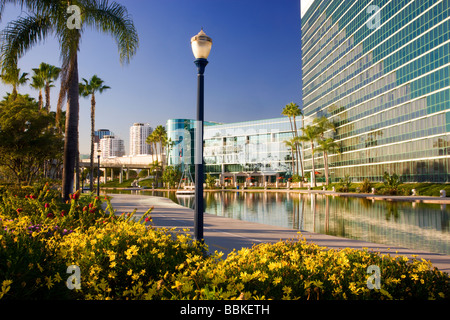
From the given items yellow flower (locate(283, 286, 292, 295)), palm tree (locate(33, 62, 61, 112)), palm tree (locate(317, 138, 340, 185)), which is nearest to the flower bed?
yellow flower (locate(283, 286, 292, 295))

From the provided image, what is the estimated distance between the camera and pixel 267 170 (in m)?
98.8

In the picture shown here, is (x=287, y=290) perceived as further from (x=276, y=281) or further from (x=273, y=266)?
(x=273, y=266)

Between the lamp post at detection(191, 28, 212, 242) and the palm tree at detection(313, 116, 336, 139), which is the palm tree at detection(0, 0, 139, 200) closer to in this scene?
the lamp post at detection(191, 28, 212, 242)

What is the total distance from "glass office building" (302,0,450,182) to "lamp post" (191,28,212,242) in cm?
4475

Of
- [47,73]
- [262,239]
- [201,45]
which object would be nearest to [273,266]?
[201,45]

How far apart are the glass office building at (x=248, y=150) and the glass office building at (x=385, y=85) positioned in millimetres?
16654

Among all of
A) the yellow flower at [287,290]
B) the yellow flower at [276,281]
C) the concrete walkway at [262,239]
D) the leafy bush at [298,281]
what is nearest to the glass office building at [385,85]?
the concrete walkway at [262,239]

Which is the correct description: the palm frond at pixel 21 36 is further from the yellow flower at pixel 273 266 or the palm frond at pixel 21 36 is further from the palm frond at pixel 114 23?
the yellow flower at pixel 273 266

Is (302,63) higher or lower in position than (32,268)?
higher

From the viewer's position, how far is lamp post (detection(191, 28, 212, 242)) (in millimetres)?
6794
